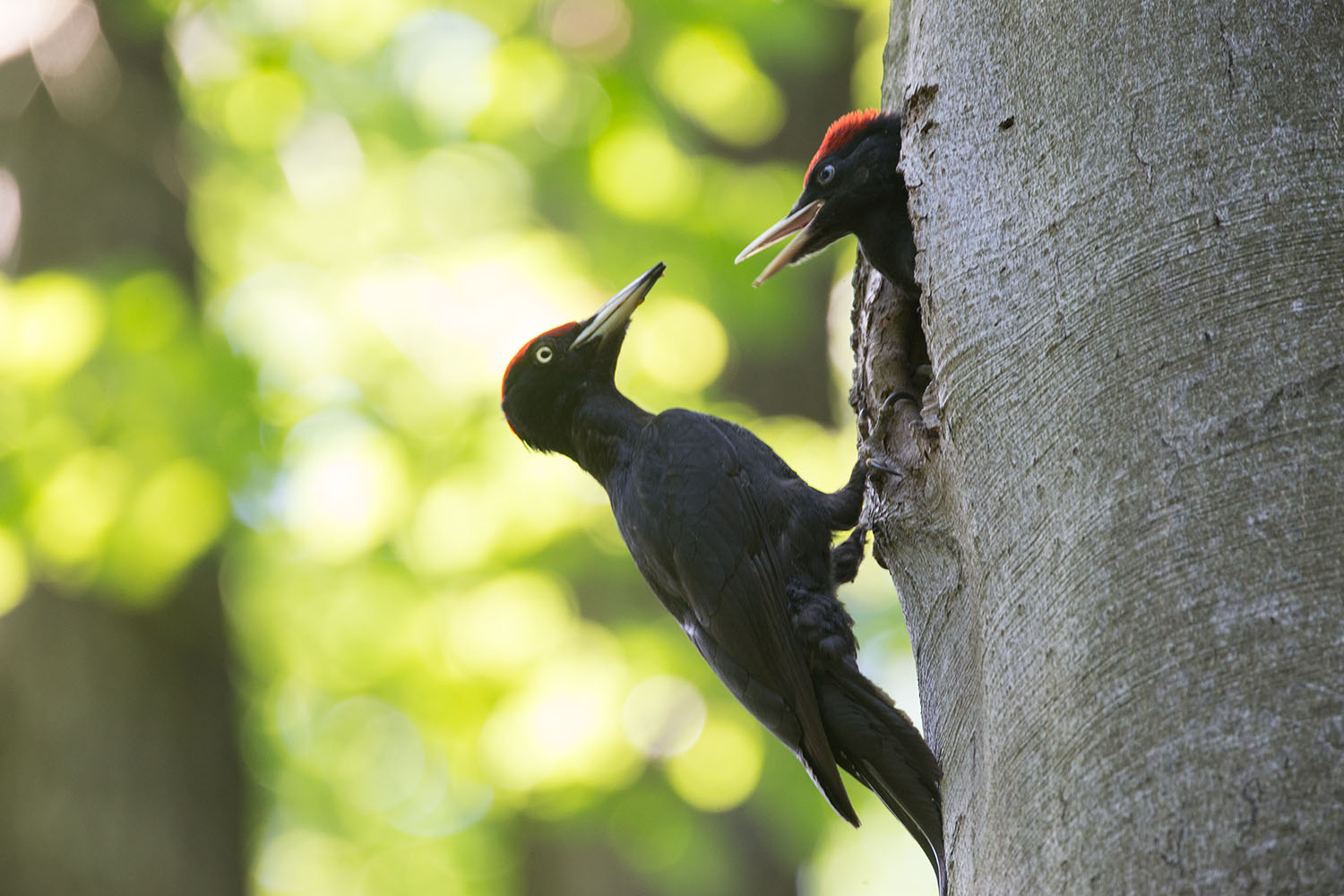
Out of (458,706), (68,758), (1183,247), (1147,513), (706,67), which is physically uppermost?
(706,67)

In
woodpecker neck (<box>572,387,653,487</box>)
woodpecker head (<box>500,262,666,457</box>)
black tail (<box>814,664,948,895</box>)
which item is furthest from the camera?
woodpecker head (<box>500,262,666,457</box>)

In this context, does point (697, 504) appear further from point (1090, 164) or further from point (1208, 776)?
point (1208, 776)

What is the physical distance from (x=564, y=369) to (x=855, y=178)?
3.40ft

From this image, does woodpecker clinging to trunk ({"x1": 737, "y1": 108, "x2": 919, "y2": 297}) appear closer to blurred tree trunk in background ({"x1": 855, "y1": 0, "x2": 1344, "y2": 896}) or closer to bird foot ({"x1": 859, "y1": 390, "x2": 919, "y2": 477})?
bird foot ({"x1": 859, "y1": 390, "x2": 919, "y2": 477})

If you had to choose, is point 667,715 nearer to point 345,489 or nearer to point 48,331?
point 345,489

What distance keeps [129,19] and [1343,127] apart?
4.88 metres

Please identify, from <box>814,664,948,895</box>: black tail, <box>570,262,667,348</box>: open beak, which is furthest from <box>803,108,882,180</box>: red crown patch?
<box>814,664,948,895</box>: black tail

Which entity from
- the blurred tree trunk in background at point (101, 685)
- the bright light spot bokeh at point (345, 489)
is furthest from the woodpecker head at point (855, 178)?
the blurred tree trunk in background at point (101, 685)

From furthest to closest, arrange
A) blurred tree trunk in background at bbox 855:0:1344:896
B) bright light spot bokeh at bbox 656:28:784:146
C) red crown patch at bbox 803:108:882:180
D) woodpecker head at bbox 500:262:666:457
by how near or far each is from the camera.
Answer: bright light spot bokeh at bbox 656:28:784:146
woodpecker head at bbox 500:262:666:457
red crown patch at bbox 803:108:882:180
blurred tree trunk in background at bbox 855:0:1344:896

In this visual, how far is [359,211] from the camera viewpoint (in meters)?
6.29

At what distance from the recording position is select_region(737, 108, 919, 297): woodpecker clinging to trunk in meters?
2.90

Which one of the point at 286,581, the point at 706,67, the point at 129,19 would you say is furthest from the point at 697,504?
the point at 286,581

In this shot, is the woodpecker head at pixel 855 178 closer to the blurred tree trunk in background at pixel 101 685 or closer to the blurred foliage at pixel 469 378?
the blurred foliage at pixel 469 378

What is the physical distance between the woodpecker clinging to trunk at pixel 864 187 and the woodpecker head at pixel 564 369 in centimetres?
61
